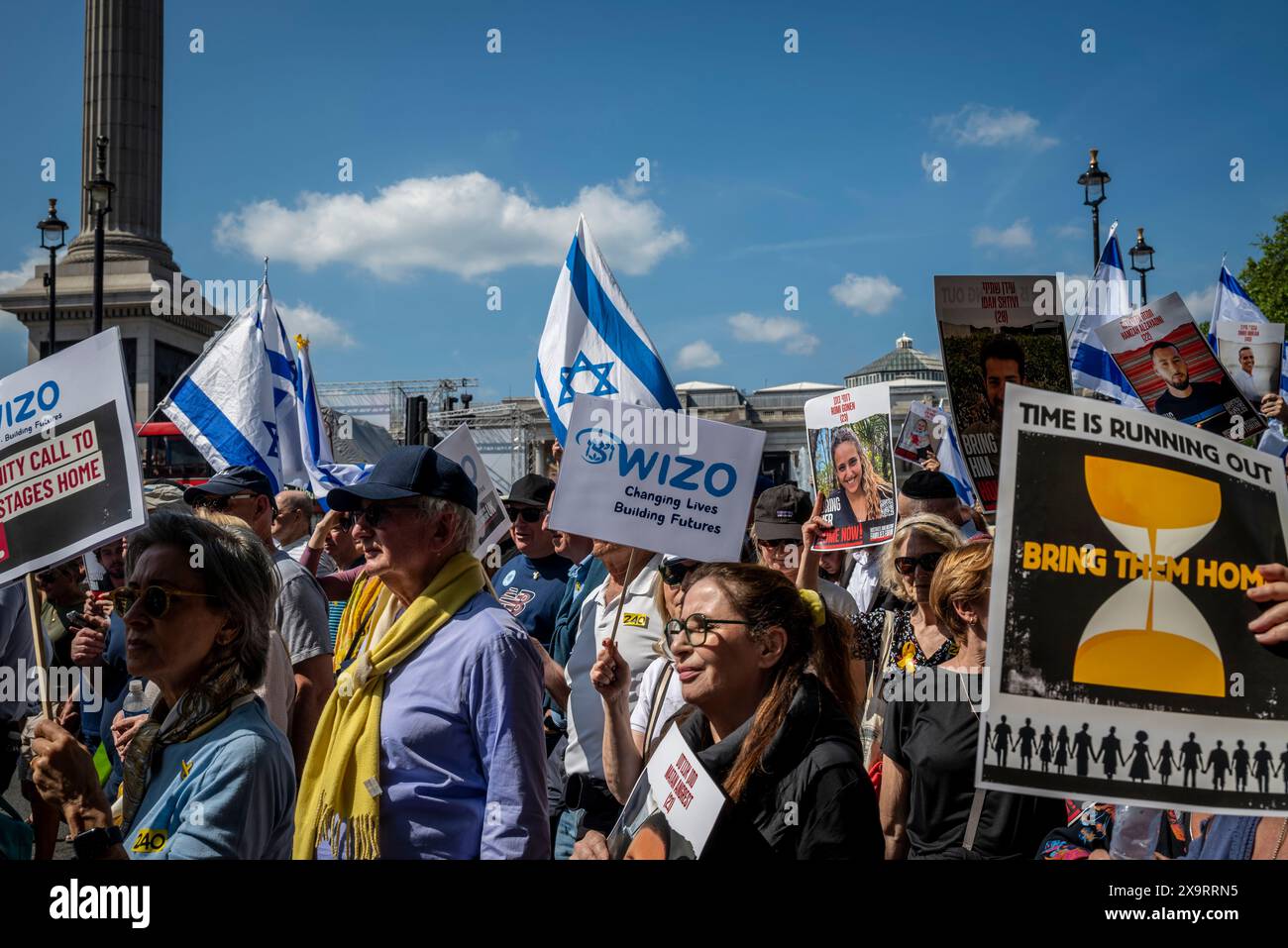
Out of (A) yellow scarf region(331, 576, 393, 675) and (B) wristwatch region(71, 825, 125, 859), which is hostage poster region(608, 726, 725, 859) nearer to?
(B) wristwatch region(71, 825, 125, 859)

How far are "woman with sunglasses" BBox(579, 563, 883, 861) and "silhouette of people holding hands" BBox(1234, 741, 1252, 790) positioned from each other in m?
0.79

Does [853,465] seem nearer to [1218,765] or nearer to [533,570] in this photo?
[533,570]

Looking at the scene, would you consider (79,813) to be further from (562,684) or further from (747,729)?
(562,684)

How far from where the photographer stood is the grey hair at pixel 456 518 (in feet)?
11.7

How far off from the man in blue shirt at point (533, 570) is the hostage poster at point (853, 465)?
160cm

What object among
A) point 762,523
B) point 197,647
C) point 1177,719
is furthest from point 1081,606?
point 762,523

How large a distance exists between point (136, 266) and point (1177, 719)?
40.5 metres

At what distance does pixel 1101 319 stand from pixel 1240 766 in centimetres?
792

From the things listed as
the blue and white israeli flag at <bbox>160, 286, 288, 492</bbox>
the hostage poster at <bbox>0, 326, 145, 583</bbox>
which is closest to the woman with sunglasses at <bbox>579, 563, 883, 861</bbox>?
the hostage poster at <bbox>0, 326, 145, 583</bbox>

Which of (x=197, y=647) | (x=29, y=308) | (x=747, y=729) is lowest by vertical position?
(x=747, y=729)

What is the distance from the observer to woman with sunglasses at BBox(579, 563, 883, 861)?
9.14 feet

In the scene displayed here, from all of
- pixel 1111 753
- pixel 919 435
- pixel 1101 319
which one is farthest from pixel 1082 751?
pixel 1101 319

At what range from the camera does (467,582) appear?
3.50 metres
